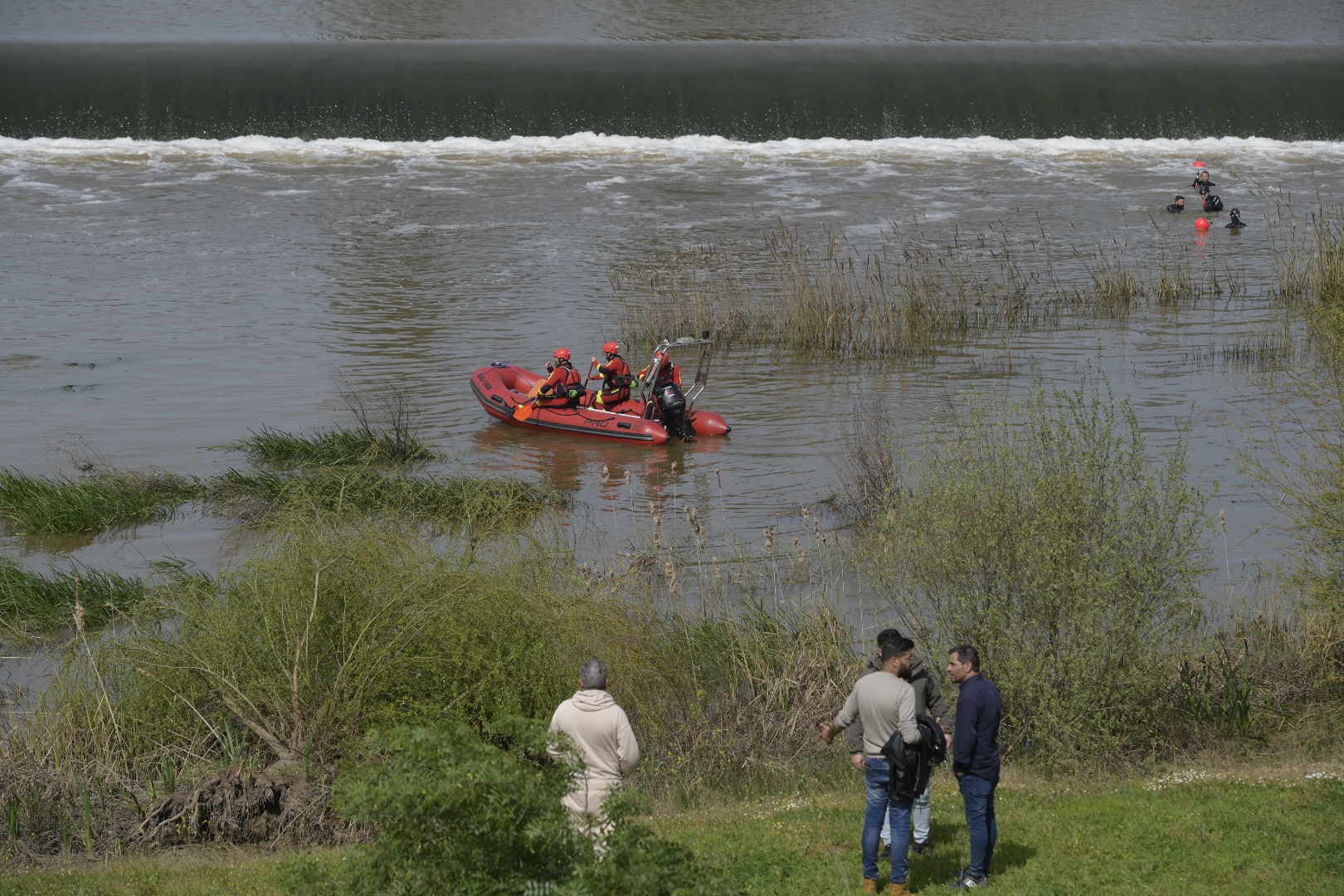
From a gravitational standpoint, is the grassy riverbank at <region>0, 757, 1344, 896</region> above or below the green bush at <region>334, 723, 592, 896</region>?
below

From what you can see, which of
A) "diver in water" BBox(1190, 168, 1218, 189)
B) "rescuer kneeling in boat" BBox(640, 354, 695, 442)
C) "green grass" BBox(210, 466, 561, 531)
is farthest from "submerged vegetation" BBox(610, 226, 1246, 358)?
"green grass" BBox(210, 466, 561, 531)

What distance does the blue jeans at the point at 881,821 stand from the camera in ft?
24.6

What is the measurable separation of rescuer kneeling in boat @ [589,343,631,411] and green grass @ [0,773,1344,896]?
10.2 metres

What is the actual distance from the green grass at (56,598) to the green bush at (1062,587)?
21.1 ft

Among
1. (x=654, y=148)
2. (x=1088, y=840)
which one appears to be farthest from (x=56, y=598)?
(x=654, y=148)

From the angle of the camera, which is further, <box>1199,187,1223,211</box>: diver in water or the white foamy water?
the white foamy water

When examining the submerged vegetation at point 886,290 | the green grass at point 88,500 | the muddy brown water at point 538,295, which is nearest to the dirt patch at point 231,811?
the muddy brown water at point 538,295

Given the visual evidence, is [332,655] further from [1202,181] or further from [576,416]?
[1202,181]

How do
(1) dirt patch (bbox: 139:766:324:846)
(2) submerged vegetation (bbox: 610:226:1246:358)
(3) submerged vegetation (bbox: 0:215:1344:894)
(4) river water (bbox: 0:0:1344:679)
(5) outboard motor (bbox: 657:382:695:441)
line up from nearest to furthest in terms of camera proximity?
(1) dirt patch (bbox: 139:766:324:846) < (3) submerged vegetation (bbox: 0:215:1344:894) < (5) outboard motor (bbox: 657:382:695:441) < (4) river water (bbox: 0:0:1344:679) < (2) submerged vegetation (bbox: 610:226:1246:358)

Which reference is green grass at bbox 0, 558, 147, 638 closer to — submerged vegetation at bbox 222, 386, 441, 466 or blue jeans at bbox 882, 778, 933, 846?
submerged vegetation at bbox 222, 386, 441, 466

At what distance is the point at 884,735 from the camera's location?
746cm

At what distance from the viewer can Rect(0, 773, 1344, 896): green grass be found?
7859 mm

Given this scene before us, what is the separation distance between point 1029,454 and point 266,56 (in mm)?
37802

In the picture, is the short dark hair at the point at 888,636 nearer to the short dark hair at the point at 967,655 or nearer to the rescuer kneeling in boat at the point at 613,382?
the short dark hair at the point at 967,655
